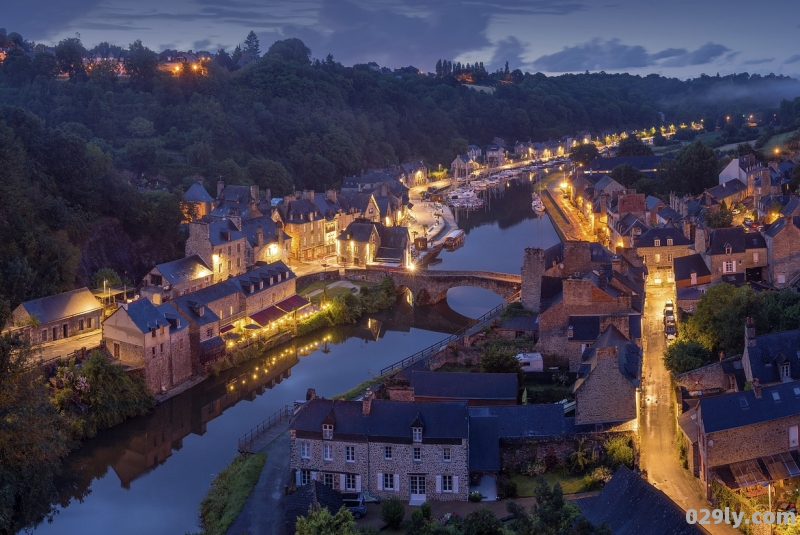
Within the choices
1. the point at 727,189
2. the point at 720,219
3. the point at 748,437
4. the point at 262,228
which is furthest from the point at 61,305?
the point at 727,189

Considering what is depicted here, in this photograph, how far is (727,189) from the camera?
57.4m

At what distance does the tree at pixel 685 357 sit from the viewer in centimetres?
2941

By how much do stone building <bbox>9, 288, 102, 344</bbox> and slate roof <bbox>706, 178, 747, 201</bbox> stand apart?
36303mm

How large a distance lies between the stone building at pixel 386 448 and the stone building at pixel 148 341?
10923 millimetres

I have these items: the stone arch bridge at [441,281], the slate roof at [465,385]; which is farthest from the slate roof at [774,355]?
the stone arch bridge at [441,281]

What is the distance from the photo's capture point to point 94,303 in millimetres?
38625

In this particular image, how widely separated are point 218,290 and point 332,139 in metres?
49.2

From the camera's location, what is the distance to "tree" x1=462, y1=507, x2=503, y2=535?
1995cm

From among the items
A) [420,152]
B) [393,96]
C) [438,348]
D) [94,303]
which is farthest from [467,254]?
[393,96]

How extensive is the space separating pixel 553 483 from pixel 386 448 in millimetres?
4331

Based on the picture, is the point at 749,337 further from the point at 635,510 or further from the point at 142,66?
the point at 142,66

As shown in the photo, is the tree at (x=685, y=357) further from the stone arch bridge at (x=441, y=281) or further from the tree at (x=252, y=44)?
the tree at (x=252, y=44)

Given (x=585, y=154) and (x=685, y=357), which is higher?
(x=585, y=154)

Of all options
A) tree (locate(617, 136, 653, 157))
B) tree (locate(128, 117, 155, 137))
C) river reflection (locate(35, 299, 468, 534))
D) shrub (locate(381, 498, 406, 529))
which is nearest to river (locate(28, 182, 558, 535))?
river reflection (locate(35, 299, 468, 534))
